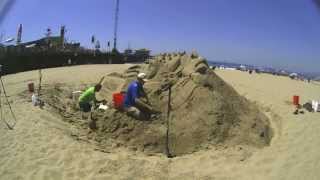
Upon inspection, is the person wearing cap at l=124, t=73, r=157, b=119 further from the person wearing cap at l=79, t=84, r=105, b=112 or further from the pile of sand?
the person wearing cap at l=79, t=84, r=105, b=112

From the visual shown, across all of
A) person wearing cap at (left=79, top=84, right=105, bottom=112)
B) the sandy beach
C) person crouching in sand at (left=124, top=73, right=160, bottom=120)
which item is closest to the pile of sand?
person crouching in sand at (left=124, top=73, right=160, bottom=120)

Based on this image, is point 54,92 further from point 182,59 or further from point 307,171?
point 307,171

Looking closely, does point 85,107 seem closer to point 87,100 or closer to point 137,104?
point 87,100

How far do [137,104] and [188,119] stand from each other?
4.17 feet

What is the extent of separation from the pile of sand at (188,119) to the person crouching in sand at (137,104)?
0.15m

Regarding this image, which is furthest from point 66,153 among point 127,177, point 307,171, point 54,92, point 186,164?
point 54,92

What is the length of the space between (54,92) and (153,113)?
4627 mm

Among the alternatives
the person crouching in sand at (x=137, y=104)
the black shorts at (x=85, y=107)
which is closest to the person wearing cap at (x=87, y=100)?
the black shorts at (x=85, y=107)

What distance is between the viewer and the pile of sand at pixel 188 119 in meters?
9.40

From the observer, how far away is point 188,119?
32.3ft

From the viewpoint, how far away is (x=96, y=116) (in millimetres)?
10828

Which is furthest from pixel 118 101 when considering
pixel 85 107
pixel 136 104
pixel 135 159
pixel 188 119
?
pixel 135 159

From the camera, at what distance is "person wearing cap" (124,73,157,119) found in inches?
402

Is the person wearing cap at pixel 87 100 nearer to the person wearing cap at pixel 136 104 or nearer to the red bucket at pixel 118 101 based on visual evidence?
the red bucket at pixel 118 101
